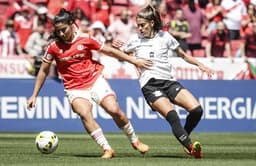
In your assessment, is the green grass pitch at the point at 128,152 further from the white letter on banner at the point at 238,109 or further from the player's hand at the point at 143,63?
the white letter on banner at the point at 238,109

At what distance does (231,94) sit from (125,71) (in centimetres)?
Result: 302

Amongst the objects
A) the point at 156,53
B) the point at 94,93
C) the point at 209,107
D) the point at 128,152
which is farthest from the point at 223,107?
the point at 94,93

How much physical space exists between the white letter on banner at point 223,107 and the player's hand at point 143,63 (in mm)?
10423

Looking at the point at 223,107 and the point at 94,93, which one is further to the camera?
the point at 223,107

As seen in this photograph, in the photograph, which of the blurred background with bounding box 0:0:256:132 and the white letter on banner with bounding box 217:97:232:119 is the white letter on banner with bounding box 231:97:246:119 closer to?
the blurred background with bounding box 0:0:256:132

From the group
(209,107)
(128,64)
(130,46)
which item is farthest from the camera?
(128,64)

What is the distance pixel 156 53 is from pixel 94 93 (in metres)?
1.22

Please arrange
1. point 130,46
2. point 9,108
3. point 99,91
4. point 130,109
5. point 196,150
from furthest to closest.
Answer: point 130,109 < point 9,108 < point 130,46 < point 99,91 < point 196,150

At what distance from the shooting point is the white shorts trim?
13828 millimetres

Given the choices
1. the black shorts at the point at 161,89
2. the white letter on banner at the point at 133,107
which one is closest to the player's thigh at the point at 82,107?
the black shorts at the point at 161,89

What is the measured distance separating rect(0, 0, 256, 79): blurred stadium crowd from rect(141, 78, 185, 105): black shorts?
1133cm

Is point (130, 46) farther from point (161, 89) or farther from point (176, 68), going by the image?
point (176, 68)

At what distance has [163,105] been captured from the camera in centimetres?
1388

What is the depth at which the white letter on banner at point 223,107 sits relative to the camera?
24.3 meters
